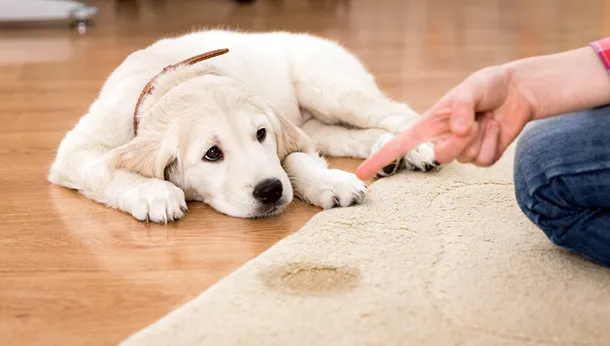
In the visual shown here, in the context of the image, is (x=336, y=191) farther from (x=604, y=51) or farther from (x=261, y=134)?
(x=604, y=51)

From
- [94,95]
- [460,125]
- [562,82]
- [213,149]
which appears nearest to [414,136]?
[460,125]

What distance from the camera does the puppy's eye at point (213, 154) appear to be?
6.59 ft

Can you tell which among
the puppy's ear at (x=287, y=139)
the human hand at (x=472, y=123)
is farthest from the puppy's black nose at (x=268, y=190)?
the human hand at (x=472, y=123)

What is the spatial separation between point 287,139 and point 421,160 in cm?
34

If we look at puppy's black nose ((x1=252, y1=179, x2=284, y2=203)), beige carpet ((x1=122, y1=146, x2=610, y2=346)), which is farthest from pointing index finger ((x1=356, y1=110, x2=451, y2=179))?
puppy's black nose ((x1=252, y1=179, x2=284, y2=203))

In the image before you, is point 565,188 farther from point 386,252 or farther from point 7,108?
point 7,108

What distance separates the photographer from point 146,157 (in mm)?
2047

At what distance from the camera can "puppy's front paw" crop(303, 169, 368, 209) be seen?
6.59ft

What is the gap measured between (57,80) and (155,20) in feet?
5.72

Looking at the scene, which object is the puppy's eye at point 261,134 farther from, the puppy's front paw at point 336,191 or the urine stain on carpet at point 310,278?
the urine stain on carpet at point 310,278

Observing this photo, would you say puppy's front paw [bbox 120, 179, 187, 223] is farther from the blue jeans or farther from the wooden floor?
the blue jeans

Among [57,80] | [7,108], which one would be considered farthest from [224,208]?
[57,80]

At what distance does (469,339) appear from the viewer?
1353 millimetres

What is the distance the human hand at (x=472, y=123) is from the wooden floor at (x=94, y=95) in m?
0.50
